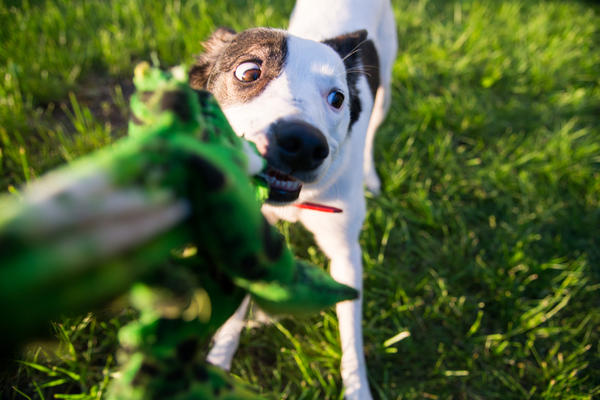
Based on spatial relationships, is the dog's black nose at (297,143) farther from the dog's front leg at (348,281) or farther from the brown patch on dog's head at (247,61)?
the dog's front leg at (348,281)

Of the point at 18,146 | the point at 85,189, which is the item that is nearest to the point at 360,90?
the point at 85,189

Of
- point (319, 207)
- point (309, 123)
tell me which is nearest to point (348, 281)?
point (319, 207)

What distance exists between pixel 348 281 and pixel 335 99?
2.74 feet

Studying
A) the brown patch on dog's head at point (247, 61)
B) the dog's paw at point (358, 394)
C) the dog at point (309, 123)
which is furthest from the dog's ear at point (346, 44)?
the dog's paw at point (358, 394)

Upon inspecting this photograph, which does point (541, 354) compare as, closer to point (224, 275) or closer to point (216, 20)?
point (224, 275)

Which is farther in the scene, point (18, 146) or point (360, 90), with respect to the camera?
point (18, 146)

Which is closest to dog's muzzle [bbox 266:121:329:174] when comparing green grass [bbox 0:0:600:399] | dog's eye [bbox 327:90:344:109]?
dog's eye [bbox 327:90:344:109]

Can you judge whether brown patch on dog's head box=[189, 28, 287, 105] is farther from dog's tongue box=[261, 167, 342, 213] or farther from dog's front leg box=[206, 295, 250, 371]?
dog's front leg box=[206, 295, 250, 371]

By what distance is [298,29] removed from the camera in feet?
7.95

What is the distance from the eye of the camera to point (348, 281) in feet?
5.76

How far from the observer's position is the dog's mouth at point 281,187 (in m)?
1.17

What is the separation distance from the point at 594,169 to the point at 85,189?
367cm

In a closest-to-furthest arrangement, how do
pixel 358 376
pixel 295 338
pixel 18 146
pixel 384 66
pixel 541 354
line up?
pixel 358 376
pixel 295 338
pixel 541 354
pixel 18 146
pixel 384 66

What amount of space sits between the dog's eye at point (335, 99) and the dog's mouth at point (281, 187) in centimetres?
45
